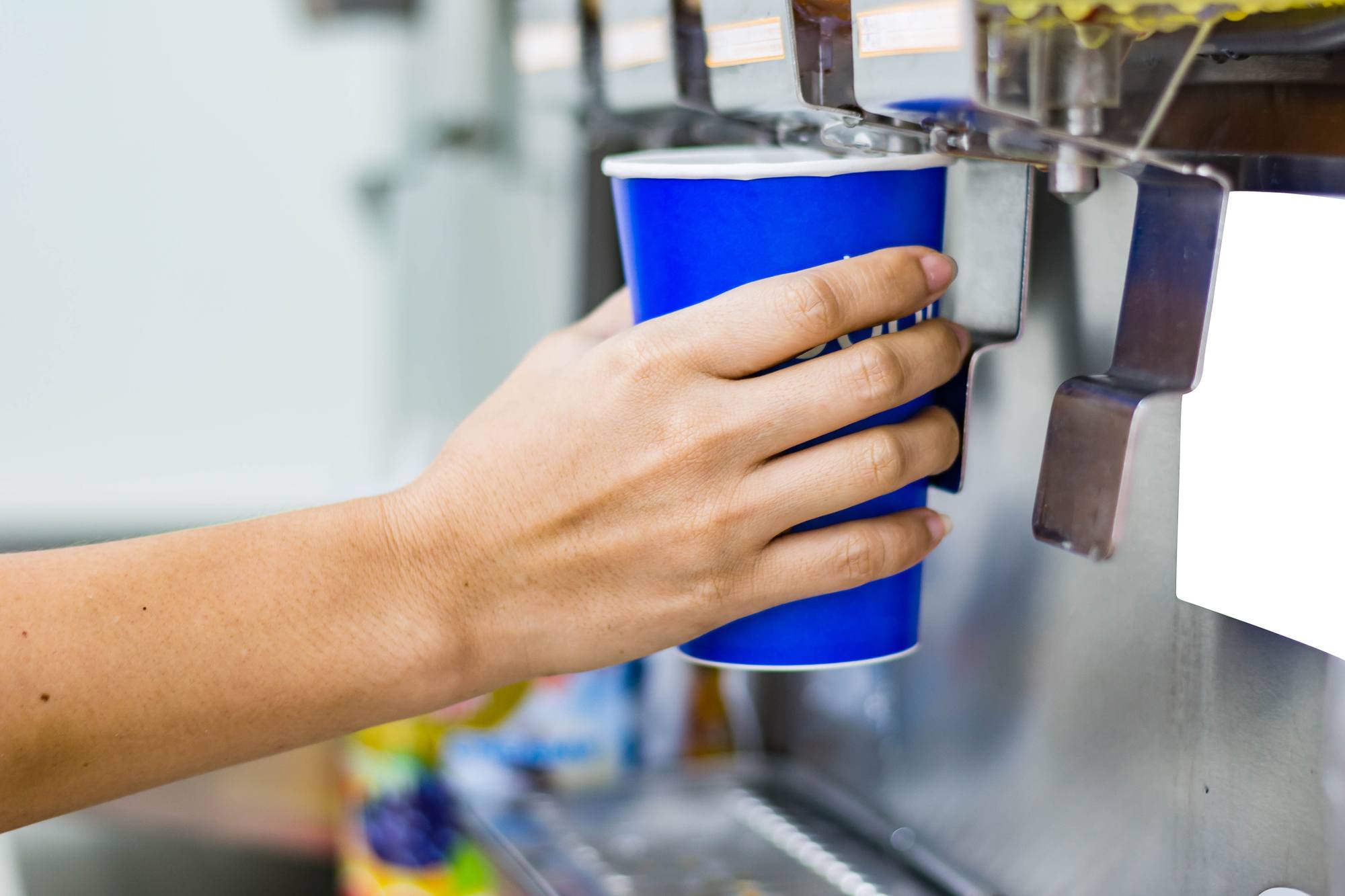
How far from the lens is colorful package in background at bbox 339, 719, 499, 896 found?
0.89m

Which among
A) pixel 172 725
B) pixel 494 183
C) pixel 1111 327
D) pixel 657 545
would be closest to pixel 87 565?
pixel 172 725

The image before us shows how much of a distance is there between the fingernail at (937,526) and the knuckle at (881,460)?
0.05m

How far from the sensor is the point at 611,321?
25.4 inches

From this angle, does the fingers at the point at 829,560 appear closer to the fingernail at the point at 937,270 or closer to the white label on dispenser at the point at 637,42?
the fingernail at the point at 937,270

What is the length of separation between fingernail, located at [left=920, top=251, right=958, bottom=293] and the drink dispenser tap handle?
0.07m

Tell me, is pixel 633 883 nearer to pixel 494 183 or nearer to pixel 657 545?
pixel 657 545

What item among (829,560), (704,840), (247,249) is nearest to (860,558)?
(829,560)

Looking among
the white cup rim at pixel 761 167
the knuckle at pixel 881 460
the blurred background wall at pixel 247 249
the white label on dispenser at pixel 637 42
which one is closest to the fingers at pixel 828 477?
the knuckle at pixel 881 460

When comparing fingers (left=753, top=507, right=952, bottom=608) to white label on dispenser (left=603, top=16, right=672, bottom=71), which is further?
white label on dispenser (left=603, top=16, right=672, bottom=71)

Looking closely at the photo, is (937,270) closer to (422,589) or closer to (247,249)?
(422,589)

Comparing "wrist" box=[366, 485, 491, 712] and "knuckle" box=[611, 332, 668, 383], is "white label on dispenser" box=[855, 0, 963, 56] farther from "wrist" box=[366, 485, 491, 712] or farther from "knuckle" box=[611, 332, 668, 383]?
"wrist" box=[366, 485, 491, 712]

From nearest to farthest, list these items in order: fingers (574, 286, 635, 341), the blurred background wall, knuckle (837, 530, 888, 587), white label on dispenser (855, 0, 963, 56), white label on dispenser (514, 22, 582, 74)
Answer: white label on dispenser (855, 0, 963, 56), knuckle (837, 530, 888, 587), fingers (574, 286, 635, 341), white label on dispenser (514, 22, 582, 74), the blurred background wall

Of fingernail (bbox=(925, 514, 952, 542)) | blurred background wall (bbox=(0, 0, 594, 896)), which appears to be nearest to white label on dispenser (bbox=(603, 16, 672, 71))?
fingernail (bbox=(925, 514, 952, 542))

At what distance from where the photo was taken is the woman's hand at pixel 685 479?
48 centimetres
